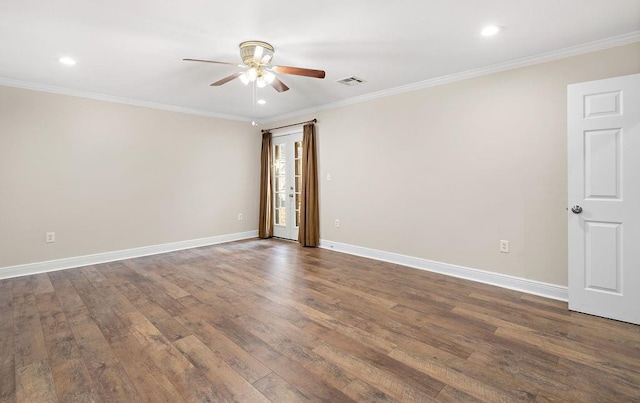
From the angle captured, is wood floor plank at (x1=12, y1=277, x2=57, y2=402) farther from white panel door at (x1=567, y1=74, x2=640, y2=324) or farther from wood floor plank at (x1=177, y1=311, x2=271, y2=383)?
white panel door at (x1=567, y1=74, x2=640, y2=324)

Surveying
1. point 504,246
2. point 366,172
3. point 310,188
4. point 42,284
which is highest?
point 366,172

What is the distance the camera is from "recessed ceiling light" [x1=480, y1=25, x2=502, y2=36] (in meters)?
2.57

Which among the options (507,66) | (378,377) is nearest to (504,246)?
(507,66)

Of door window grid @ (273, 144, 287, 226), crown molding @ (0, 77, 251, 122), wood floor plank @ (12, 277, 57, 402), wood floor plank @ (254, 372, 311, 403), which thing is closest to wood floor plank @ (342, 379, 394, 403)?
wood floor plank @ (254, 372, 311, 403)

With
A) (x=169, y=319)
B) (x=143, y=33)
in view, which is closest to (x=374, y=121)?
(x=143, y=33)

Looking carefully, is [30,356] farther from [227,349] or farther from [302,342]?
[302,342]

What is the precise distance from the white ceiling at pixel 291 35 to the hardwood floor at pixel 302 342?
8.17 ft

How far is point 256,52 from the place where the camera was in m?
2.73

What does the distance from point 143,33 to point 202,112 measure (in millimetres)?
2951

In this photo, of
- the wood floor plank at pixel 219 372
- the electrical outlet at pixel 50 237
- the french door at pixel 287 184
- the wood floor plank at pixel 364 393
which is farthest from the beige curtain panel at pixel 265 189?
the wood floor plank at pixel 364 393

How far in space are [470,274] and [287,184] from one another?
3729 mm

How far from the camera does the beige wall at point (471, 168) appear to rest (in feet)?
10.0

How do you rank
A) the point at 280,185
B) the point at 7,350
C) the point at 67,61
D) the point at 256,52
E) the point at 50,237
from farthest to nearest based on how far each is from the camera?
the point at 280,185
the point at 50,237
the point at 67,61
the point at 256,52
the point at 7,350

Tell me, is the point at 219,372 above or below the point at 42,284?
below
